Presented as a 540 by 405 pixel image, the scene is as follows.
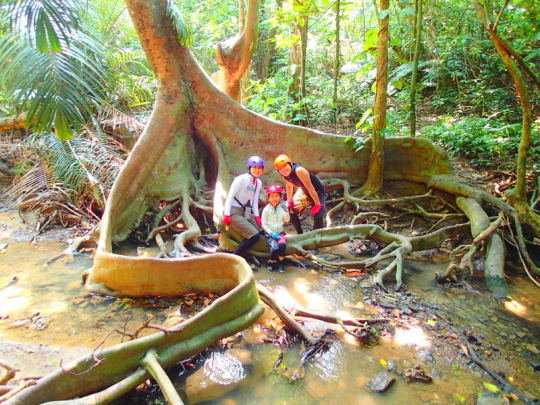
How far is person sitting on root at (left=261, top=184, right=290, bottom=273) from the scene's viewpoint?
178 inches

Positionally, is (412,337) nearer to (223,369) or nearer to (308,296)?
(308,296)

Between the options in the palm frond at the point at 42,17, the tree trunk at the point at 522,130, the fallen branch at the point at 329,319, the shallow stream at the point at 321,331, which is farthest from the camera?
the tree trunk at the point at 522,130

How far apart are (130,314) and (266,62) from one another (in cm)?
1116

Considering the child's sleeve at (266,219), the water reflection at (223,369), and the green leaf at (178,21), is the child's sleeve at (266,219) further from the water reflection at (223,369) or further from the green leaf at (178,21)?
the green leaf at (178,21)

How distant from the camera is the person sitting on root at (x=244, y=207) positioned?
14.8ft

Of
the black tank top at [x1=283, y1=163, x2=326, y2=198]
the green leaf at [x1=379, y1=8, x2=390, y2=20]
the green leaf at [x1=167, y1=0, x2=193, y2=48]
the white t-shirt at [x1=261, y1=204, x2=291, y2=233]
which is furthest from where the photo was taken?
the green leaf at [x1=167, y1=0, x2=193, y2=48]

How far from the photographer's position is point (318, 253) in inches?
197

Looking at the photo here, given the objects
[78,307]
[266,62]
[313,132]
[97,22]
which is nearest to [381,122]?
[313,132]

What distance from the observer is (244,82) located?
36.7 feet

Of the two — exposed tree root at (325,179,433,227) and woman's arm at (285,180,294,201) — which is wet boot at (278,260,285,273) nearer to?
woman's arm at (285,180,294,201)

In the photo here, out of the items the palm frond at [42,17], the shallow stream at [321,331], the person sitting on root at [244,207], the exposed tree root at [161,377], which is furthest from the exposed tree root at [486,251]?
the palm frond at [42,17]

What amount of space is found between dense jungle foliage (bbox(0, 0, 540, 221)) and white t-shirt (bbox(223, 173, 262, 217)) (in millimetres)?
1815

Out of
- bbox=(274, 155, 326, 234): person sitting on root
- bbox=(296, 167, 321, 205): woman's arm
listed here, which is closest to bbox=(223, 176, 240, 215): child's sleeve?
bbox=(274, 155, 326, 234): person sitting on root

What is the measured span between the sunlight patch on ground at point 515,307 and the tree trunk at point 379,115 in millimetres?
2743
